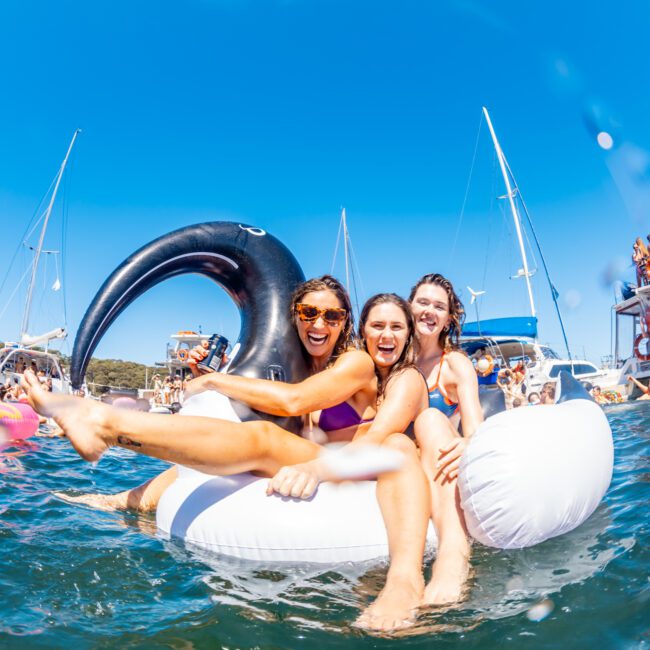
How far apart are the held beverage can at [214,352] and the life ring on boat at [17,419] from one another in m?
3.75

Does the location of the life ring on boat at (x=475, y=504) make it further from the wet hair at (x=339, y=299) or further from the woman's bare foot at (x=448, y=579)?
the wet hair at (x=339, y=299)

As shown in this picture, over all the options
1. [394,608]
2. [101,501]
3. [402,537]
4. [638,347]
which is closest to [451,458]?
[402,537]

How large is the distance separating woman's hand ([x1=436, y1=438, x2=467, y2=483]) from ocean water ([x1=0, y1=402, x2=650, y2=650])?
0.36 m

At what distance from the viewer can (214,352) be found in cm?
326

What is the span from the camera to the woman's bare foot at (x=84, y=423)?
1.97 meters

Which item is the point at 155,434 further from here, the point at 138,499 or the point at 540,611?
the point at 138,499

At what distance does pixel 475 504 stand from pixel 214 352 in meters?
1.78

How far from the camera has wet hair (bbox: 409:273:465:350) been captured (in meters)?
3.34

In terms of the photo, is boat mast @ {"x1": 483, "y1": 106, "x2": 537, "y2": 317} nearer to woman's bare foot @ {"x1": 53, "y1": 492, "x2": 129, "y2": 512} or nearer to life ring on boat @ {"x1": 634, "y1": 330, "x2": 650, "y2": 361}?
life ring on boat @ {"x1": 634, "y1": 330, "x2": 650, "y2": 361}

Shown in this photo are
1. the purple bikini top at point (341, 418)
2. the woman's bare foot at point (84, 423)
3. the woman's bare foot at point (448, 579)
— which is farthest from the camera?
the purple bikini top at point (341, 418)

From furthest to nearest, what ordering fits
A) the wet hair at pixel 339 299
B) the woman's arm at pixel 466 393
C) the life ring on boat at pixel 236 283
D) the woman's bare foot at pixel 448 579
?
the life ring on boat at pixel 236 283, the wet hair at pixel 339 299, the woman's arm at pixel 466 393, the woman's bare foot at pixel 448 579

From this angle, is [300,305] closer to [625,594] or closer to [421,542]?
[421,542]

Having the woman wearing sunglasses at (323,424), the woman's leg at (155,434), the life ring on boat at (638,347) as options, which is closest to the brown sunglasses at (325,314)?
the woman wearing sunglasses at (323,424)

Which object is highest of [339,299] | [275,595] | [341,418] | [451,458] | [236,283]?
[236,283]
